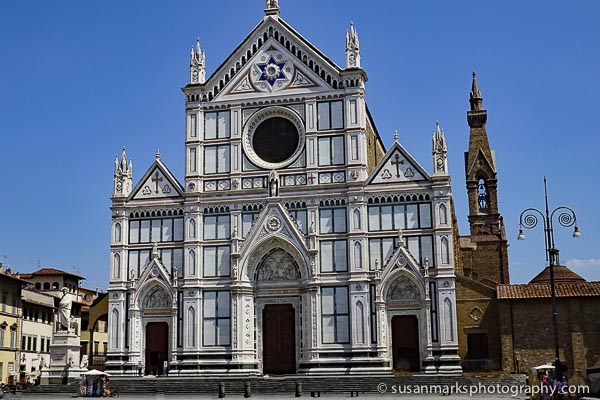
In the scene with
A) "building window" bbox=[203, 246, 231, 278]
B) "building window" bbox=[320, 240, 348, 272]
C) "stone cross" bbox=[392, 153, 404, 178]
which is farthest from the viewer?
"building window" bbox=[203, 246, 231, 278]

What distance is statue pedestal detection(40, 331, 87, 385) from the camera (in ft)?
136

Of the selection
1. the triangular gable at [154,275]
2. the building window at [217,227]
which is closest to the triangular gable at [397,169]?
the building window at [217,227]

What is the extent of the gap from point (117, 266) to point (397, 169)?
1750 centimetres

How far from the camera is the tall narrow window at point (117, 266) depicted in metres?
46.0

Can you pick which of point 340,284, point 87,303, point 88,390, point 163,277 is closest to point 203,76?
point 163,277

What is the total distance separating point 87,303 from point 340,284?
130 feet

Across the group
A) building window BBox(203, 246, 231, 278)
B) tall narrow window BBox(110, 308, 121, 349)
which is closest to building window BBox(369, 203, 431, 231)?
building window BBox(203, 246, 231, 278)

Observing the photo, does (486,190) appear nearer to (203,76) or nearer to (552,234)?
(203,76)

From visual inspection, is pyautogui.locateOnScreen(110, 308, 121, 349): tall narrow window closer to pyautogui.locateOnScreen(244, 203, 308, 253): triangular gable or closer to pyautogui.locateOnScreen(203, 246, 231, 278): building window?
pyautogui.locateOnScreen(203, 246, 231, 278): building window

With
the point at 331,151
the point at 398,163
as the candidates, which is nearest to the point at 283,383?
the point at 331,151

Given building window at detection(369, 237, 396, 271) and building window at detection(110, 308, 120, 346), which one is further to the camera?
building window at detection(110, 308, 120, 346)

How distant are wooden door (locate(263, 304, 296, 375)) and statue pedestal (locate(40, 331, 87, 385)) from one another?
1030 cm

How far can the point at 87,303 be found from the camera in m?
75.1

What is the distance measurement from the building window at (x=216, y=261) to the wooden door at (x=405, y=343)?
33.5 ft
